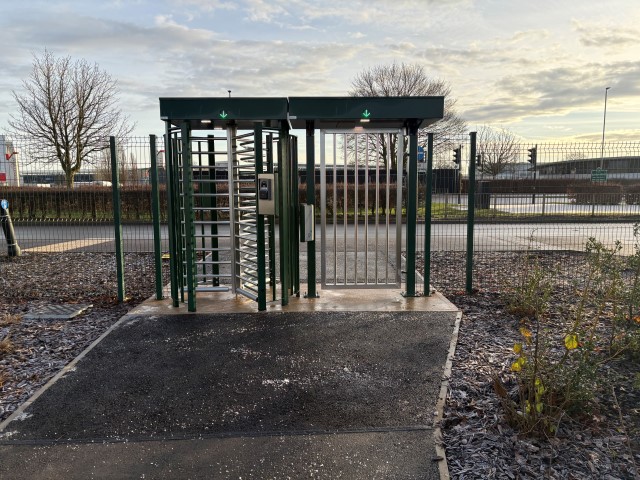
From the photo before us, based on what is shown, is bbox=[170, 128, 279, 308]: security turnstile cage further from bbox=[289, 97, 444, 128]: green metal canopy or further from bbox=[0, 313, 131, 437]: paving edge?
bbox=[0, 313, 131, 437]: paving edge

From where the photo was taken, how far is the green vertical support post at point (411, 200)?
6566mm

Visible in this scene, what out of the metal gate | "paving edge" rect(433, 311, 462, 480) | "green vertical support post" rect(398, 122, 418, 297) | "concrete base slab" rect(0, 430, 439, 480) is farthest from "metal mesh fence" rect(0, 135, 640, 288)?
"concrete base slab" rect(0, 430, 439, 480)

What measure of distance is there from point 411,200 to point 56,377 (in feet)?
14.8

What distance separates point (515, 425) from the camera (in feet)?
10.8

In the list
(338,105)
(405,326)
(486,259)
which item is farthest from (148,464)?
(486,259)

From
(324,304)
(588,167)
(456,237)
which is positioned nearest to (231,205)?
(324,304)

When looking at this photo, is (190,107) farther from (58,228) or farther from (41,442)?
(58,228)

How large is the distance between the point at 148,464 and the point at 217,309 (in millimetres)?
3283

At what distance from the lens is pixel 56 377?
425cm

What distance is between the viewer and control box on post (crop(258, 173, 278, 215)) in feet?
19.2

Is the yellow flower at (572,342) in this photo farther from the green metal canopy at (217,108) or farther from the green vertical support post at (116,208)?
the green vertical support post at (116,208)

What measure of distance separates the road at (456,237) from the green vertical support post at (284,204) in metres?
6.49

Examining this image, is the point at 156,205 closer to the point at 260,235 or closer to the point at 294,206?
the point at 260,235

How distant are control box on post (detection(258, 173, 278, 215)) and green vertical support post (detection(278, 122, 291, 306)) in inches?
9.4
